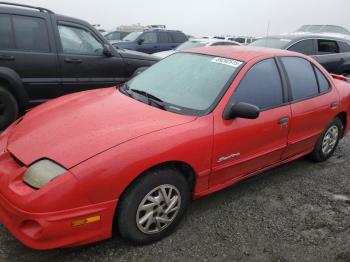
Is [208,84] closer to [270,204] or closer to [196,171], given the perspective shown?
[196,171]

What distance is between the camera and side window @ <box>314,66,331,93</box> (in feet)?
14.4

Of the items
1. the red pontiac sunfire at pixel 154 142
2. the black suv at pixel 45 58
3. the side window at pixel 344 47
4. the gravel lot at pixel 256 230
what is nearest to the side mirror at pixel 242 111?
the red pontiac sunfire at pixel 154 142

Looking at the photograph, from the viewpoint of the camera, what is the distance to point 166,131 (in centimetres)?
285

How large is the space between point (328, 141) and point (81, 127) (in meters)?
3.27

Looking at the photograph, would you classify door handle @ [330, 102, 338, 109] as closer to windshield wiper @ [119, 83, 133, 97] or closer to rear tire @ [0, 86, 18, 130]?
windshield wiper @ [119, 83, 133, 97]

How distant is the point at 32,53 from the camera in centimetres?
520

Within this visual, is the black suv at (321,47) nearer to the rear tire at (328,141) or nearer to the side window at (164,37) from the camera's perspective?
the rear tire at (328,141)

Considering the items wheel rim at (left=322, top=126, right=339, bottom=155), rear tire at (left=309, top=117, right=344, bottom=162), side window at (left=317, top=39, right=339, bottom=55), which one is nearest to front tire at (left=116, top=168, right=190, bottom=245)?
rear tire at (left=309, top=117, right=344, bottom=162)

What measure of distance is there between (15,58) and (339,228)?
444 centimetres

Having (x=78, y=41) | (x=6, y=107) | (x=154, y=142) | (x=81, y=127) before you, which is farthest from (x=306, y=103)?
(x=6, y=107)

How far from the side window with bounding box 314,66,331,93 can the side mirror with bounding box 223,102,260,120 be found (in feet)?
5.44

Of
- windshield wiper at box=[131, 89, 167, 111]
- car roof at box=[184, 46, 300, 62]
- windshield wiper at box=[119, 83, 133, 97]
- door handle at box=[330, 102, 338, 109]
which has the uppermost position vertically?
car roof at box=[184, 46, 300, 62]

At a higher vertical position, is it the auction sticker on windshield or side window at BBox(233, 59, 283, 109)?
the auction sticker on windshield

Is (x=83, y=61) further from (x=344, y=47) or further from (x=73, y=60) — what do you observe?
(x=344, y=47)
